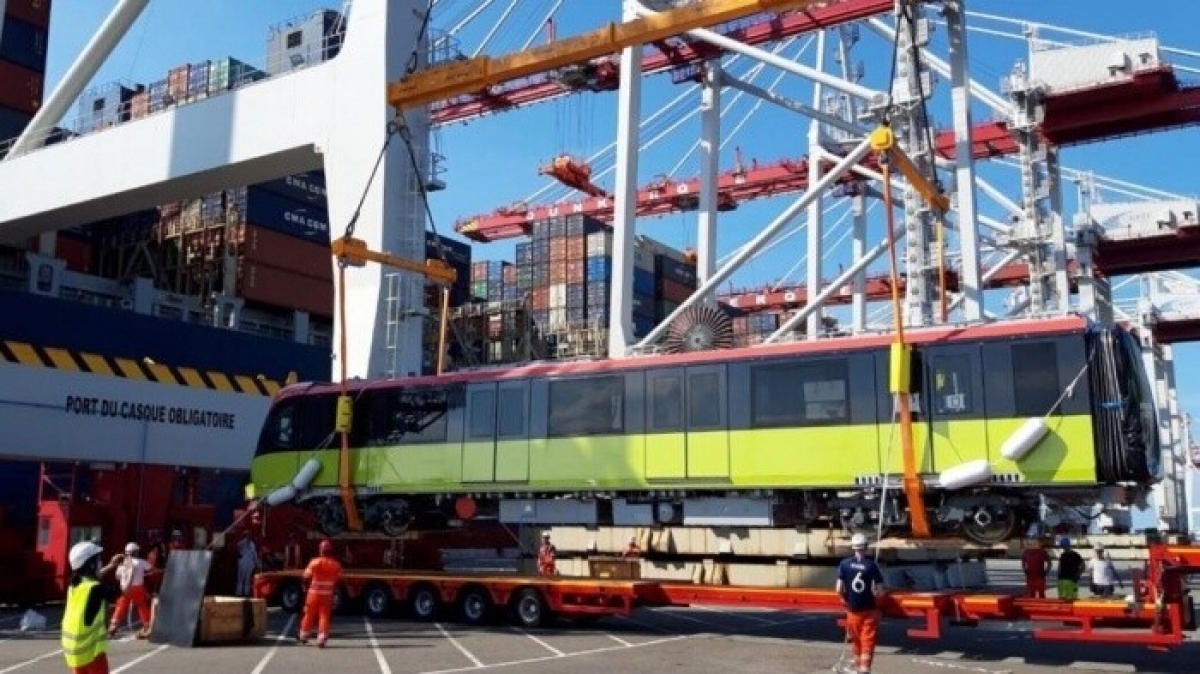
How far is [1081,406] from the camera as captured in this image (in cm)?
1214

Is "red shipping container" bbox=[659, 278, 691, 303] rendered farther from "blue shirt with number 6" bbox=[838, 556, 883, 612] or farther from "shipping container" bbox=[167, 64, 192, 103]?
"blue shirt with number 6" bbox=[838, 556, 883, 612]

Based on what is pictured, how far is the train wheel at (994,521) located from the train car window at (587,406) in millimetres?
4973

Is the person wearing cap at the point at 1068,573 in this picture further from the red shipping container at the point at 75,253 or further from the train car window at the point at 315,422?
the red shipping container at the point at 75,253

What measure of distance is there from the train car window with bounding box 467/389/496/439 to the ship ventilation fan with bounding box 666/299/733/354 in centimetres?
285

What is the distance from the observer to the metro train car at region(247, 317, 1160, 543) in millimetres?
12359

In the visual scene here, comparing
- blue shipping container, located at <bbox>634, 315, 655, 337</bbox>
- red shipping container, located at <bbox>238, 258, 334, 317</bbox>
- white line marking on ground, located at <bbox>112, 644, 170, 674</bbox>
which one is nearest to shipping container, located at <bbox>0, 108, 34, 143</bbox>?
red shipping container, located at <bbox>238, 258, 334, 317</bbox>

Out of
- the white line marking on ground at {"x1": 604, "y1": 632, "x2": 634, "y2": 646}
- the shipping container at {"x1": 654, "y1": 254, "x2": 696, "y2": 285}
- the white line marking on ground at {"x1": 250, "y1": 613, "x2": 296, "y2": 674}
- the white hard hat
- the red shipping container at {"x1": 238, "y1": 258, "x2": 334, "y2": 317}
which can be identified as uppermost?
the shipping container at {"x1": 654, "y1": 254, "x2": 696, "y2": 285}

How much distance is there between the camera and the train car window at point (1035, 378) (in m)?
12.4

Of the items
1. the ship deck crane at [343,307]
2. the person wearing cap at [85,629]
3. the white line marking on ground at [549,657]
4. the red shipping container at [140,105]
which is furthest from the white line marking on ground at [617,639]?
the red shipping container at [140,105]

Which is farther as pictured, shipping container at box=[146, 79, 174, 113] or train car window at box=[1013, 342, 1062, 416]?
shipping container at box=[146, 79, 174, 113]

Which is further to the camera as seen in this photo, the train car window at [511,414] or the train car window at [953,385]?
the train car window at [511,414]

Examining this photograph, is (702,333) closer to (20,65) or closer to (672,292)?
(20,65)

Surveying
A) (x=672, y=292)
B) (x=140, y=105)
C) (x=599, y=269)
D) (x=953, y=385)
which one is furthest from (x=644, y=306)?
(x=953, y=385)

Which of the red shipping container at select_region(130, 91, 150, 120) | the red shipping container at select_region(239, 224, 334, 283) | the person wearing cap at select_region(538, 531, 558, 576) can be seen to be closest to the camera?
the person wearing cap at select_region(538, 531, 558, 576)
